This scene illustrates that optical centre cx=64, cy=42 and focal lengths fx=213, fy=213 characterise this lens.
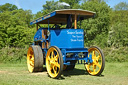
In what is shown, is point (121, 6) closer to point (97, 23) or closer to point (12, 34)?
point (97, 23)

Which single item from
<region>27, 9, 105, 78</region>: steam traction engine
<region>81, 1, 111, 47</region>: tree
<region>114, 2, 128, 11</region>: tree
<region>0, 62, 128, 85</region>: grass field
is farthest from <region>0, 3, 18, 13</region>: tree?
<region>0, 62, 128, 85</region>: grass field

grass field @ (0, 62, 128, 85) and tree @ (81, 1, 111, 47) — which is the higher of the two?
tree @ (81, 1, 111, 47)

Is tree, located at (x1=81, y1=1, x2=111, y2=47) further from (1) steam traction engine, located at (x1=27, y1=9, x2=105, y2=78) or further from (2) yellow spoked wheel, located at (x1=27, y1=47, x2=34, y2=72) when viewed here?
(1) steam traction engine, located at (x1=27, y1=9, x2=105, y2=78)

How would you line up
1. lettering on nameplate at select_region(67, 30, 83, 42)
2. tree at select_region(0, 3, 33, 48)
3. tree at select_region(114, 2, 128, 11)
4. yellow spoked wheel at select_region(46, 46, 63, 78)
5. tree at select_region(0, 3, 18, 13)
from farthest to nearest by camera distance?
tree at select_region(0, 3, 18, 13) → tree at select_region(114, 2, 128, 11) → tree at select_region(0, 3, 33, 48) → lettering on nameplate at select_region(67, 30, 83, 42) → yellow spoked wheel at select_region(46, 46, 63, 78)

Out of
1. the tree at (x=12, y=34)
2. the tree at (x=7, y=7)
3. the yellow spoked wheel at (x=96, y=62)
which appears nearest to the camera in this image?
the yellow spoked wheel at (x=96, y=62)

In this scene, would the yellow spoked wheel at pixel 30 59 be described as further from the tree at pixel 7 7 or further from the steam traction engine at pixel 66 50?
the tree at pixel 7 7

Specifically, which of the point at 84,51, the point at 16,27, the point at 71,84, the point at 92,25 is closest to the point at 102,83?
the point at 71,84

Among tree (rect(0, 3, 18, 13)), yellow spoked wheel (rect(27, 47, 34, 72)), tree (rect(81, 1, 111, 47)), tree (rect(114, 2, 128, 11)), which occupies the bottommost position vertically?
yellow spoked wheel (rect(27, 47, 34, 72))

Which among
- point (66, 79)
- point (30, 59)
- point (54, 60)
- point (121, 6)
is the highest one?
point (121, 6)

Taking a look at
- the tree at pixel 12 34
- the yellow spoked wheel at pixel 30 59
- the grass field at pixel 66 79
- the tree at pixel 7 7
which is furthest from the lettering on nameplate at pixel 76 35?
the tree at pixel 7 7

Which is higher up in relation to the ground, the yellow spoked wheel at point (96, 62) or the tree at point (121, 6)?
the tree at point (121, 6)

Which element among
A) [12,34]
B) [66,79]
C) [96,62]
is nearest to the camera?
[66,79]

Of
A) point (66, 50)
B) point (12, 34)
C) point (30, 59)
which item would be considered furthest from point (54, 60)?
point (12, 34)

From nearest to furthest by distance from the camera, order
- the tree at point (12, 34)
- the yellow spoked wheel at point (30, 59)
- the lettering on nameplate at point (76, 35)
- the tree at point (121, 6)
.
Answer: the lettering on nameplate at point (76, 35), the yellow spoked wheel at point (30, 59), the tree at point (12, 34), the tree at point (121, 6)
